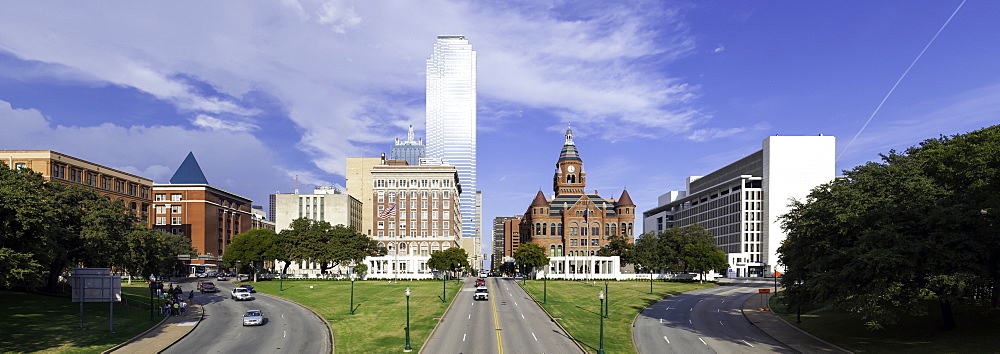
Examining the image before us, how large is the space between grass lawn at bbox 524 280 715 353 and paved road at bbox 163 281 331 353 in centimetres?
1992

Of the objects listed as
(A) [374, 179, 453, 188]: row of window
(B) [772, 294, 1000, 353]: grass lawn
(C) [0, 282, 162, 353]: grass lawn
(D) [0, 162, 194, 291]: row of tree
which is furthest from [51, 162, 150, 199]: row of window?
(B) [772, 294, 1000, 353]: grass lawn

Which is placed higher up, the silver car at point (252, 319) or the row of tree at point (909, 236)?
the row of tree at point (909, 236)

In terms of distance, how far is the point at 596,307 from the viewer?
2800 inches

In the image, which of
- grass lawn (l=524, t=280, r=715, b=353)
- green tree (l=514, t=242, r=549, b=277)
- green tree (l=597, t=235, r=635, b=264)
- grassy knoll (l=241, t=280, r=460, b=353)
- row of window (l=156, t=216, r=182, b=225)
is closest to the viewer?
grassy knoll (l=241, t=280, r=460, b=353)

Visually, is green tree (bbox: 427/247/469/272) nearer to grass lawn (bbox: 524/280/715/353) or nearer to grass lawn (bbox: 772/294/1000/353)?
grass lawn (bbox: 524/280/715/353)

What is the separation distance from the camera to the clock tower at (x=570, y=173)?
176m

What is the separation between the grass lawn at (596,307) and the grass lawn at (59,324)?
3352 centimetres

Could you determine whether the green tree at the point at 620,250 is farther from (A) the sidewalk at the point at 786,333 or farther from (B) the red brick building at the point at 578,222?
(A) the sidewalk at the point at 786,333

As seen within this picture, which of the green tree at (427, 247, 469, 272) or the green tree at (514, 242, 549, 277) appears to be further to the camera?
the green tree at (514, 242, 549, 277)

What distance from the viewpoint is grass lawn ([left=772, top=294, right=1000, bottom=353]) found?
132ft

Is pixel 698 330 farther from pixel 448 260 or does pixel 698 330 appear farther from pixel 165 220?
pixel 165 220

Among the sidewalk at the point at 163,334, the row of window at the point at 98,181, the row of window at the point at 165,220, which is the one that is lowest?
the sidewalk at the point at 163,334

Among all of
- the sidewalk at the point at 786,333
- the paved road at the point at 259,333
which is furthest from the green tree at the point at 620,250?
the paved road at the point at 259,333

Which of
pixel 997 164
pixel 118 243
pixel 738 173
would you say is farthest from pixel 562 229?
pixel 997 164
